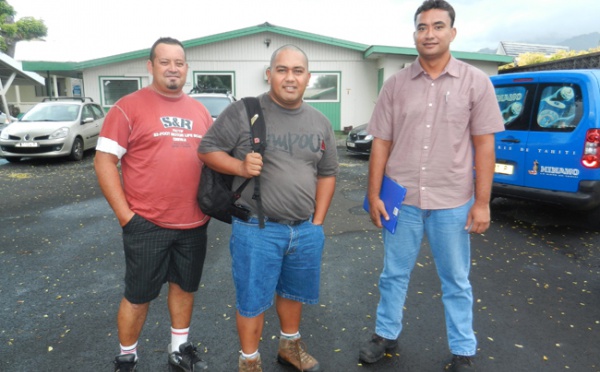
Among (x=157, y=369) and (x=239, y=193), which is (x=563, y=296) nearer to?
(x=239, y=193)

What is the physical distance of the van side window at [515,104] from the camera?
5219mm

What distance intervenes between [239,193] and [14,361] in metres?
1.91

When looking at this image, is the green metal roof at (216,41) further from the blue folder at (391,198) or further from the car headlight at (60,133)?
the blue folder at (391,198)

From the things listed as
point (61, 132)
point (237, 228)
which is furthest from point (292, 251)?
point (61, 132)

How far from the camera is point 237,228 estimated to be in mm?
2359

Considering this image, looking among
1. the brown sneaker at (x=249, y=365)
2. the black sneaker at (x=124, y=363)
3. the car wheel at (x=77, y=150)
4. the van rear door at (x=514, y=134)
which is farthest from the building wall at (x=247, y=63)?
the brown sneaker at (x=249, y=365)

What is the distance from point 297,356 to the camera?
2.66 meters

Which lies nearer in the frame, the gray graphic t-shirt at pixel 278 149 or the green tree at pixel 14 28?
the gray graphic t-shirt at pixel 278 149

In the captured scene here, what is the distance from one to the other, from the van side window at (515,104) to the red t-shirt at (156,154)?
14.2 feet

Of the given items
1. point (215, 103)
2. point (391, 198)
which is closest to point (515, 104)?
point (391, 198)

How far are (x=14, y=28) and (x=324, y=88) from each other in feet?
123

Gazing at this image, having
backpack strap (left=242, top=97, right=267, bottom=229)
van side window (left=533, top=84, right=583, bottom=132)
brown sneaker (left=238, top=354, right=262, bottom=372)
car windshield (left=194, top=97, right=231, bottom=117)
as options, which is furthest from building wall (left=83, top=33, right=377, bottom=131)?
brown sneaker (left=238, top=354, right=262, bottom=372)

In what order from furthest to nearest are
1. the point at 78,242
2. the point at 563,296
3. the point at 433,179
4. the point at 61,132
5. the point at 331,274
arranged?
the point at 61,132, the point at 78,242, the point at 331,274, the point at 563,296, the point at 433,179

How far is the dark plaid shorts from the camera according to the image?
240 centimetres
